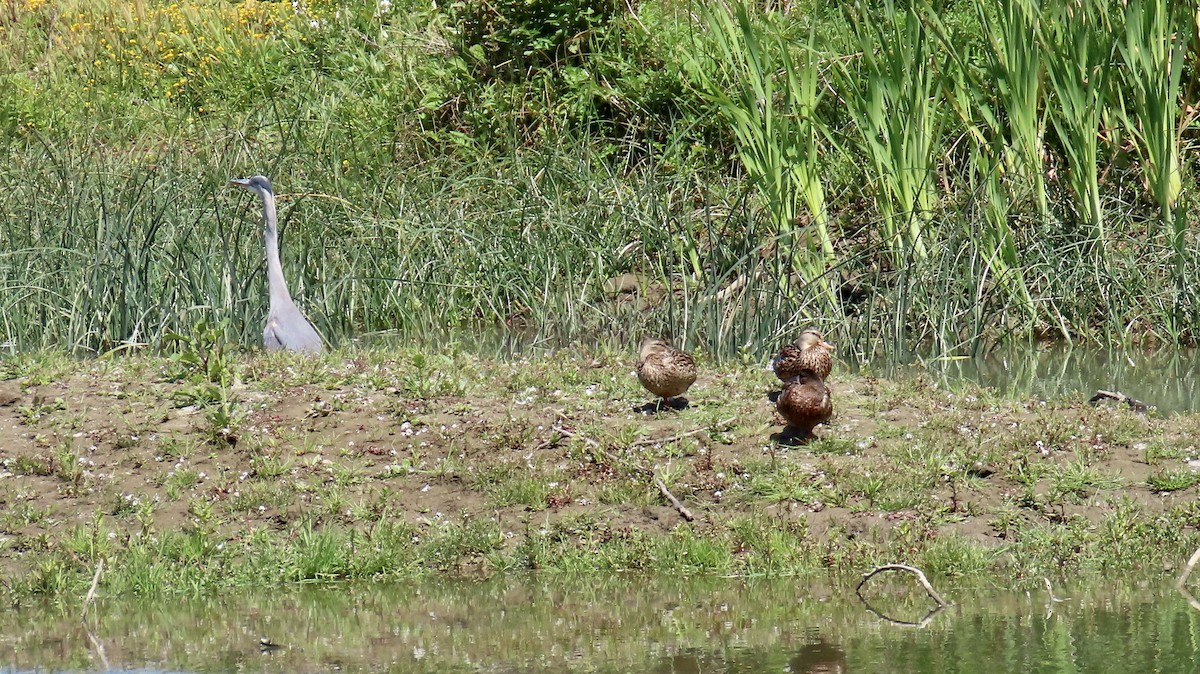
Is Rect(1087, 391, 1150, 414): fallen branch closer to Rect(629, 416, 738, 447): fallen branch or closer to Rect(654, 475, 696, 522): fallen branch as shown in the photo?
Rect(629, 416, 738, 447): fallen branch

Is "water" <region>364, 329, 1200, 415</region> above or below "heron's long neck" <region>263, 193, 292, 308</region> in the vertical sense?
below

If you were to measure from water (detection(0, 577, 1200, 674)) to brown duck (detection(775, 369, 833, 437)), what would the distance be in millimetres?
1178

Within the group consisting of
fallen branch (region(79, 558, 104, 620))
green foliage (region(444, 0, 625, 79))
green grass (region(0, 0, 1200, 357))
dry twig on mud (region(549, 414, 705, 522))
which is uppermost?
green foliage (region(444, 0, 625, 79))

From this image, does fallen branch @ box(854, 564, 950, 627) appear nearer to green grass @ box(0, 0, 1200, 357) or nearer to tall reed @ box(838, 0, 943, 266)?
green grass @ box(0, 0, 1200, 357)

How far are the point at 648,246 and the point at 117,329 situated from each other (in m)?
3.89

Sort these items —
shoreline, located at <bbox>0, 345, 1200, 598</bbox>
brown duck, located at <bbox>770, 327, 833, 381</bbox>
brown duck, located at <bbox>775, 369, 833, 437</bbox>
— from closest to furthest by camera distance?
1. shoreline, located at <bbox>0, 345, 1200, 598</bbox>
2. brown duck, located at <bbox>775, 369, 833, 437</bbox>
3. brown duck, located at <bbox>770, 327, 833, 381</bbox>

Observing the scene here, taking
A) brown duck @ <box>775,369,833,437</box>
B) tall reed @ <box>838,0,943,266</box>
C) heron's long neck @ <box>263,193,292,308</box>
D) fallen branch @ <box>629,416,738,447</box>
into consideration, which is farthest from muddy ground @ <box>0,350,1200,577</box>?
tall reed @ <box>838,0,943,266</box>

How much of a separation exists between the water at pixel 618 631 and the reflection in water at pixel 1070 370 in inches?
127

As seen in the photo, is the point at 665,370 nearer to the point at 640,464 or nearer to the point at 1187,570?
the point at 640,464

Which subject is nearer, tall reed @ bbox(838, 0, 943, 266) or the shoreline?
the shoreline

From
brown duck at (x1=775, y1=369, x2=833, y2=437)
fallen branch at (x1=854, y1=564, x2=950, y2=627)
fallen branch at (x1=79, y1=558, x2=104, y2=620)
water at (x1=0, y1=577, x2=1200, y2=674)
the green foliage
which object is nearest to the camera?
water at (x1=0, y1=577, x2=1200, y2=674)

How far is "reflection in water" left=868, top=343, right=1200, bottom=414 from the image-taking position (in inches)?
371

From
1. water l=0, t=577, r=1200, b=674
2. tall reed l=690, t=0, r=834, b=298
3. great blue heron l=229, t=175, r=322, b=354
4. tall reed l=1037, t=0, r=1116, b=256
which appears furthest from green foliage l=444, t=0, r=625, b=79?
water l=0, t=577, r=1200, b=674

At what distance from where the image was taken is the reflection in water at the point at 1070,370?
941 centimetres
